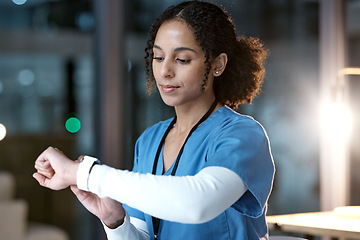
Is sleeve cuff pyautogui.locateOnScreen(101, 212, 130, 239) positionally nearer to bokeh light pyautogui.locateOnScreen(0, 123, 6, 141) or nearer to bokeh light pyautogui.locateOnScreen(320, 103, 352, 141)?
bokeh light pyautogui.locateOnScreen(0, 123, 6, 141)

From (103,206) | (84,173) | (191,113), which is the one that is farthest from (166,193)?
(191,113)

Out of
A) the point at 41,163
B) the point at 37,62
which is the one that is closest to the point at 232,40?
the point at 41,163

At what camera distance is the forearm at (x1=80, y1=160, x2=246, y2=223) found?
94 centimetres

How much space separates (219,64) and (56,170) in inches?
18.6

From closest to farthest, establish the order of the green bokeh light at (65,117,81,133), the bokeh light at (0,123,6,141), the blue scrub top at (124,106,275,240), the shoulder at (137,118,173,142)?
the blue scrub top at (124,106,275,240), the shoulder at (137,118,173,142), the bokeh light at (0,123,6,141), the green bokeh light at (65,117,81,133)

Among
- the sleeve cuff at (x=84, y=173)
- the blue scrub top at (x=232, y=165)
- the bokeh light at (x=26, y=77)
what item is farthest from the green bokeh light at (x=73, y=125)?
the sleeve cuff at (x=84, y=173)

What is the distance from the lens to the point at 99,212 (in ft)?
3.92

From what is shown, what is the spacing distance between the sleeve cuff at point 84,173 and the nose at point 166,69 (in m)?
0.30

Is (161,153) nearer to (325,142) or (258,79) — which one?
(258,79)

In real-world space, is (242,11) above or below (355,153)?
above

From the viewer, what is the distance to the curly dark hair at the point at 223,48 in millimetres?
1229

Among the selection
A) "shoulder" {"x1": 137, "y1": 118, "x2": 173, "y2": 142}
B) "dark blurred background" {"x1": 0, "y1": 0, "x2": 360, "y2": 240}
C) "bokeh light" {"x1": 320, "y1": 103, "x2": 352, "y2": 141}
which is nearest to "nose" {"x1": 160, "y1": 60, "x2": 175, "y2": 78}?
"shoulder" {"x1": 137, "y1": 118, "x2": 173, "y2": 142}

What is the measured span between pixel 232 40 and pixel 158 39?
0.20 m

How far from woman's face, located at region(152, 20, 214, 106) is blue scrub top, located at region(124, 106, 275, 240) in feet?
0.36
